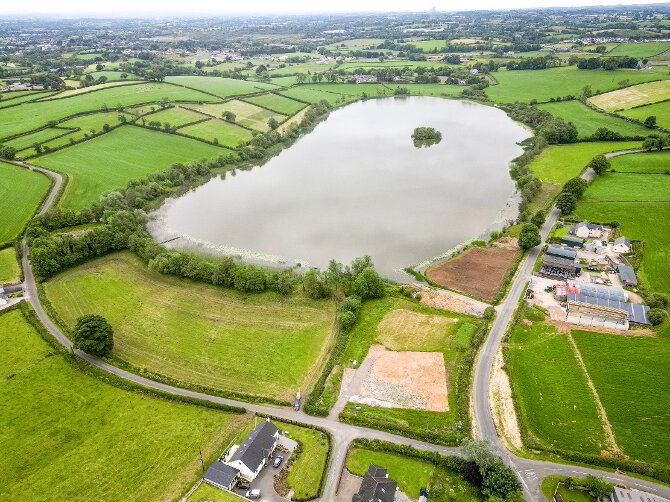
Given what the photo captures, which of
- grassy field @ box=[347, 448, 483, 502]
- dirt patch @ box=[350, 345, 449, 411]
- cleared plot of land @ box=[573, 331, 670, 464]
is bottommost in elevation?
dirt patch @ box=[350, 345, 449, 411]

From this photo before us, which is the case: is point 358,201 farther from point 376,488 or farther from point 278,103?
point 278,103

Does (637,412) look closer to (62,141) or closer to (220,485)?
(220,485)

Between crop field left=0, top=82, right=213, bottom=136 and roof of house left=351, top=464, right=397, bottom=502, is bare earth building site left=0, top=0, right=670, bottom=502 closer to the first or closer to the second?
roof of house left=351, top=464, right=397, bottom=502

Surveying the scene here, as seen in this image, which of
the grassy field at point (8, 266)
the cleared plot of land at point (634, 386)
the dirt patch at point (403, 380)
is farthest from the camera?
the grassy field at point (8, 266)

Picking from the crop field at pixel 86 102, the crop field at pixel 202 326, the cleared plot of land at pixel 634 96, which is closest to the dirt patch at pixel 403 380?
the crop field at pixel 202 326

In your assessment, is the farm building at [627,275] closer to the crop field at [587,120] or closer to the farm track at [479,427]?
the farm track at [479,427]

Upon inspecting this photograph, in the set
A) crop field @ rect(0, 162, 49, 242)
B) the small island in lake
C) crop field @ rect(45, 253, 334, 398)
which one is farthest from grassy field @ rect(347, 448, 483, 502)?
the small island in lake
